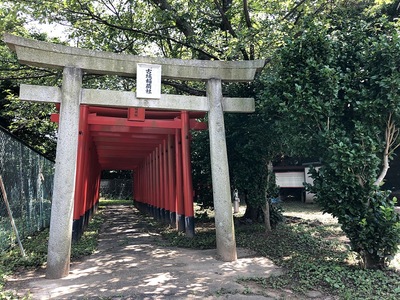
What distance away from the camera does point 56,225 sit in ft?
16.9

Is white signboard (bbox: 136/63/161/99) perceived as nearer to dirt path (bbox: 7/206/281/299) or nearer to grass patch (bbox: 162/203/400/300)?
dirt path (bbox: 7/206/281/299)

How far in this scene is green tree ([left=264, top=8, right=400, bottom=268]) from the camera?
4801 millimetres

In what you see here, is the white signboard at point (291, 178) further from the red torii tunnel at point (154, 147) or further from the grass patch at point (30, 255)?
the grass patch at point (30, 255)

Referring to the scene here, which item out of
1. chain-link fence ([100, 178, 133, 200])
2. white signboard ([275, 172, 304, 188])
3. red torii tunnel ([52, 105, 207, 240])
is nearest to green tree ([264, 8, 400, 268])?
Result: red torii tunnel ([52, 105, 207, 240])

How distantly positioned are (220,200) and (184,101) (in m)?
2.00

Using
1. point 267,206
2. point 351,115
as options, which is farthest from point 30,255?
point 351,115

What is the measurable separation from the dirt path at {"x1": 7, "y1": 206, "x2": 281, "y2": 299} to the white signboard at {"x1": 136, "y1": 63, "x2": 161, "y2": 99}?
120 inches

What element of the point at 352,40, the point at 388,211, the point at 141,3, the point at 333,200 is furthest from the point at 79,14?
the point at 388,211

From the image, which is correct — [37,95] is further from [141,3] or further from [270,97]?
[141,3]

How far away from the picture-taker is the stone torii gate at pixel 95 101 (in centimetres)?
519

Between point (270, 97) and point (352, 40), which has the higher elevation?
point (352, 40)

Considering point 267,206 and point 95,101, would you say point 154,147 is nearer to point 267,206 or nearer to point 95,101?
point 267,206

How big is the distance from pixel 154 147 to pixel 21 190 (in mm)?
6098

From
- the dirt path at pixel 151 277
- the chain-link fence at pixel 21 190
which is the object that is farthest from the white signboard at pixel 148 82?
the dirt path at pixel 151 277
